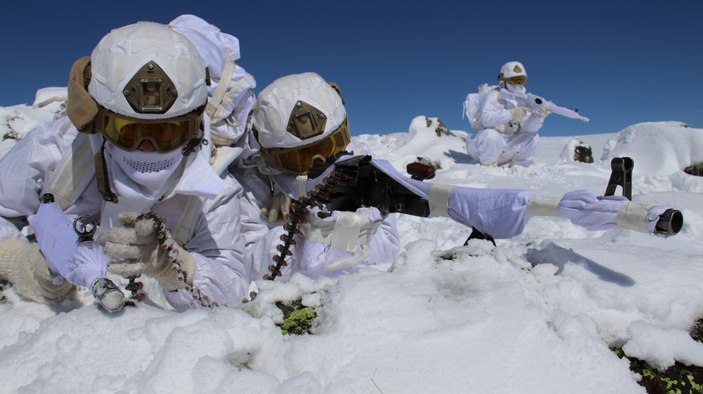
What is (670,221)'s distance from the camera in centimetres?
115

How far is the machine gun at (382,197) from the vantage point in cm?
157

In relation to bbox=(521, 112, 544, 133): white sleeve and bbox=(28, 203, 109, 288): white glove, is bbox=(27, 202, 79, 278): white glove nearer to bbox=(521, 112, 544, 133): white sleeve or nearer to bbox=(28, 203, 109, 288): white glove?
bbox=(28, 203, 109, 288): white glove

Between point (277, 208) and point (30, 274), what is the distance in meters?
1.35

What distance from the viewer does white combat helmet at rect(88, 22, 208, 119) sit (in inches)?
76.2

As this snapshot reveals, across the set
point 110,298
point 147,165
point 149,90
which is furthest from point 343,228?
point 110,298

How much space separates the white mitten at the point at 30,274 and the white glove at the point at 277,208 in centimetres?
118

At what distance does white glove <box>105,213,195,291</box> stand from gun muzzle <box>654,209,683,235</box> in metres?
1.66

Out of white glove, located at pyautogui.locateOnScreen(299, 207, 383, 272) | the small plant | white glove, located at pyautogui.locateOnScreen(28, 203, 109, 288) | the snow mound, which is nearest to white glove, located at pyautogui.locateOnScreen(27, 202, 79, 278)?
white glove, located at pyautogui.locateOnScreen(28, 203, 109, 288)

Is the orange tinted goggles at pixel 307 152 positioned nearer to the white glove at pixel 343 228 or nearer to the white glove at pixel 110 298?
the white glove at pixel 343 228

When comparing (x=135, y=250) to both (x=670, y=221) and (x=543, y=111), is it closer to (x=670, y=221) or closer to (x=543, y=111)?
(x=670, y=221)

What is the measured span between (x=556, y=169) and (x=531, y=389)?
25.3 ft

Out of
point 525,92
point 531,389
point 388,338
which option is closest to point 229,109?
point 388,338

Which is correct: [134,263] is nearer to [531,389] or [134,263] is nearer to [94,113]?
[94,113]

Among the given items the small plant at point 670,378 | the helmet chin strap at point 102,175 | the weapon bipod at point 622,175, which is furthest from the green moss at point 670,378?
the helmet chin strap at point 102,175
